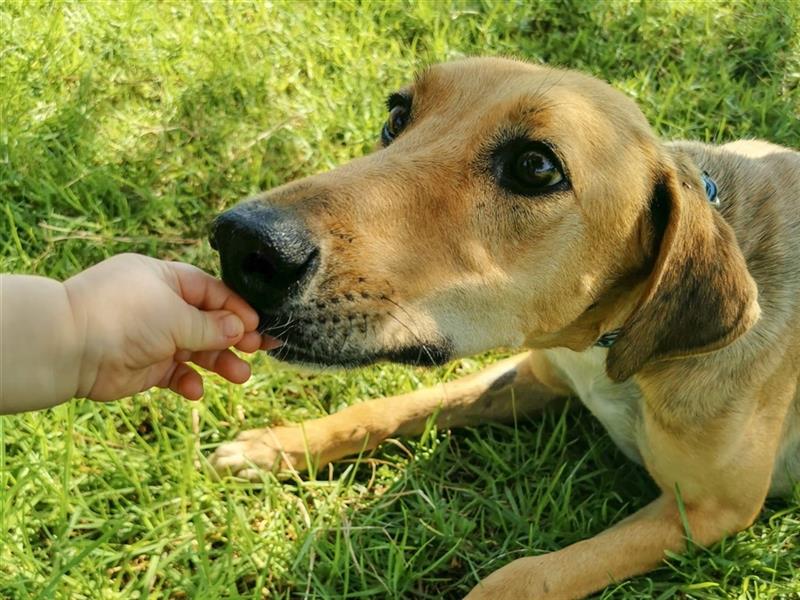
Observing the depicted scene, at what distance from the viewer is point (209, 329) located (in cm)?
276

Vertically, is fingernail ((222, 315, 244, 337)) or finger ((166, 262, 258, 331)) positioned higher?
finger ((166, 262, 258, 331))

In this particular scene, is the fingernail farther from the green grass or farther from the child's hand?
the green grass

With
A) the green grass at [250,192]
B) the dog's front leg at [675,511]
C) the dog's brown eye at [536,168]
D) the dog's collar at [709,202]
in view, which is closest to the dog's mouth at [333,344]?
the dog's brown eye at [536,168]

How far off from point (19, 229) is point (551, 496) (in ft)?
11.6

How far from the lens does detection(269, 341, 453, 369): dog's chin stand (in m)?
3.05

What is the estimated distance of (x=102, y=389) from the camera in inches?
114

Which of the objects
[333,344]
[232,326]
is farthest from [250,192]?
[232,326]

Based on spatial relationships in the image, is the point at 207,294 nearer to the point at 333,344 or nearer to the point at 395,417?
the point at 333,344

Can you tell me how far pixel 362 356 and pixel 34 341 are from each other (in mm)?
1104

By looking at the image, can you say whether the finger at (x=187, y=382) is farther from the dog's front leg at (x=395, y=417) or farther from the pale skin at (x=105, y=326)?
the dog's front leg at (x=395, y=417)

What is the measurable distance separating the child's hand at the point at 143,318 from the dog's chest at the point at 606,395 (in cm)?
187

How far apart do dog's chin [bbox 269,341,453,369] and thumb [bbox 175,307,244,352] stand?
26 centimetres

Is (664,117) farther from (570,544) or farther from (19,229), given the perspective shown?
(19,229)

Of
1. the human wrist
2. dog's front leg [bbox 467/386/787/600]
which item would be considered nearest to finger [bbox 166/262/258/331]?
the human wrist
